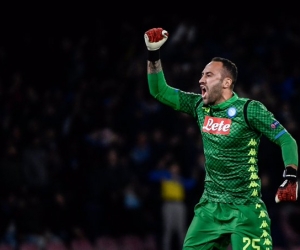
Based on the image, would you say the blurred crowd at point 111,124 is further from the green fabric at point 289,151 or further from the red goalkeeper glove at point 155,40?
the green fabric at point 289,151

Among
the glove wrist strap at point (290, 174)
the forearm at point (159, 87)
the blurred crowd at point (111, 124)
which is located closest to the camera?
the glove wrist strap at point (290, 174)

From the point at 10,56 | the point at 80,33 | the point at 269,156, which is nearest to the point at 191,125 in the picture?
the point at 269,156

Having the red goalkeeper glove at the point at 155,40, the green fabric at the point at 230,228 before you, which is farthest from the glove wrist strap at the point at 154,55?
the green fabric at the point at 230,228

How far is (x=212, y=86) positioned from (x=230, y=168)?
2.25 ft

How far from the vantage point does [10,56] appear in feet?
55.6

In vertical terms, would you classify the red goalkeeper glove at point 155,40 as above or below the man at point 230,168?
above

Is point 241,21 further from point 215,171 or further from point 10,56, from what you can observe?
point 215,171

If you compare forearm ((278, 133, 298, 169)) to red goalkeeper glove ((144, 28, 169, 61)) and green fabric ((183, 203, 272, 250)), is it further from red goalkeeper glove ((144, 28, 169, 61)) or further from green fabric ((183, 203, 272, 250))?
red goalkeeper glove ((144, 28, 169, 61))

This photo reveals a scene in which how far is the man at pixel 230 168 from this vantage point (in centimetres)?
697

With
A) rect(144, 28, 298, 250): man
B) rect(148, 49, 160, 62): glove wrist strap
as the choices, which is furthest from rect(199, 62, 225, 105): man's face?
rect(148, 49, 160, 62): glove wrist strap

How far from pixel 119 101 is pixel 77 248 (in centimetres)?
326

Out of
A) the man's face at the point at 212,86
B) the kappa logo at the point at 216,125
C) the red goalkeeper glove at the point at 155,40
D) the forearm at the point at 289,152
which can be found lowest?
the forearm at the point at 289,152

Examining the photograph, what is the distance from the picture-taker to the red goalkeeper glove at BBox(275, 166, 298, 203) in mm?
6570

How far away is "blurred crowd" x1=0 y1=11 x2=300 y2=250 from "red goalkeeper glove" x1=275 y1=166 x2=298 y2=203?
661 cm
